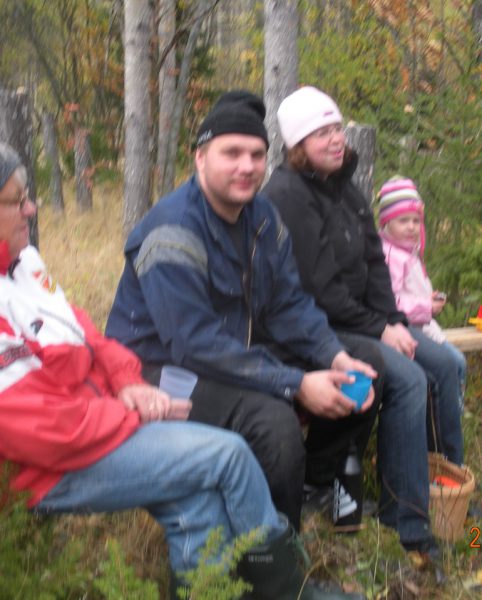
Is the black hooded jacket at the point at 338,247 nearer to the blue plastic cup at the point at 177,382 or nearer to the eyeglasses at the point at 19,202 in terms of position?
the blue plastic cup at the point at 177,382

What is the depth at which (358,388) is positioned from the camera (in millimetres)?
2854

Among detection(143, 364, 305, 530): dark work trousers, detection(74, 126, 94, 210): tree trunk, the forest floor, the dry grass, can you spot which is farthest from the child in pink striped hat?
detection(74, 126, 94, 210): tree trunk

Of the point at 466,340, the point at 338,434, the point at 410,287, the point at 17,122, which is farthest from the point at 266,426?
the point at 466,340

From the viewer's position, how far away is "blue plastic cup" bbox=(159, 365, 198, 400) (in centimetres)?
271

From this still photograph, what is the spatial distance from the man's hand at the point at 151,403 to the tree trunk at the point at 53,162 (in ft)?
30.8

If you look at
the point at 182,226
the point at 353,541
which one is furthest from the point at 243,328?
the point at 353,541

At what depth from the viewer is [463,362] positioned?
3.75 m

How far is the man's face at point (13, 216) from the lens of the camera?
2348 millimetres

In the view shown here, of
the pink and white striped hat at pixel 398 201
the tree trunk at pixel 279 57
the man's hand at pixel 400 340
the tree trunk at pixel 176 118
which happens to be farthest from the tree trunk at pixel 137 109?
the man's hand at pixel 400 340

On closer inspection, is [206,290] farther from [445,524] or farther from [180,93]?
[180,93]

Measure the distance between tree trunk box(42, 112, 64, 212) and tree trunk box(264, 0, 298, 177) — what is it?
7.19 m

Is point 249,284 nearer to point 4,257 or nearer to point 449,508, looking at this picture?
point 4,257
